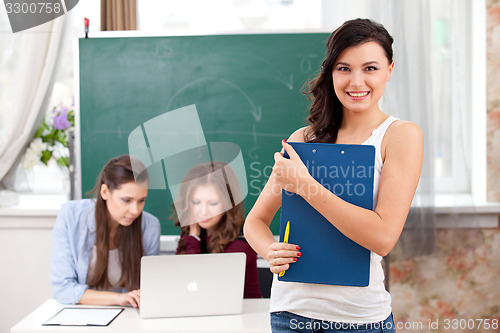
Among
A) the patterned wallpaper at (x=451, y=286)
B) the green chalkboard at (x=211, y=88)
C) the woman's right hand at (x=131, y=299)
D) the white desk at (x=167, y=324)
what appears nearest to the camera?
the white desk at (x=167, y=324)

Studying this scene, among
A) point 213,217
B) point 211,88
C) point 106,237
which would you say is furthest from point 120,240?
point 211,88

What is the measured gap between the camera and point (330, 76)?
1.07m

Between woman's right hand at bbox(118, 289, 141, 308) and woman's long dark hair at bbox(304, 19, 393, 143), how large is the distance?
91cm

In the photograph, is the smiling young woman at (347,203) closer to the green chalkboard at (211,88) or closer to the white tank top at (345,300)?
the white tank top at (345,300)

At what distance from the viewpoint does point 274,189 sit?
108cm

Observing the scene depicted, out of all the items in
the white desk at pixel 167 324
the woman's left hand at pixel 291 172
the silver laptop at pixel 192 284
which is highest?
the woman's left hand at pixel 291 172

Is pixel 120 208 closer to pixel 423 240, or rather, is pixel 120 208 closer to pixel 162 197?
pixel 162 197

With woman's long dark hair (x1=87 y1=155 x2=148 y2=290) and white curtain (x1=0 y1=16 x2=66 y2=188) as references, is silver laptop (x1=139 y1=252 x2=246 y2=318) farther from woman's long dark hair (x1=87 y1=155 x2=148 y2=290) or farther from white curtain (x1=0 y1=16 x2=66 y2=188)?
white curtain (x1=0 y1=16 x2=66 y2=188)

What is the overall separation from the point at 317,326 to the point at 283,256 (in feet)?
0.52

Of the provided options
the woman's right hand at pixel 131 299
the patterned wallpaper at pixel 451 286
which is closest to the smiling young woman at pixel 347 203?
the woman's right hand at pixel 131 299

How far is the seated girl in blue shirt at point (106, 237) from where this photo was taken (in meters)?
1.94

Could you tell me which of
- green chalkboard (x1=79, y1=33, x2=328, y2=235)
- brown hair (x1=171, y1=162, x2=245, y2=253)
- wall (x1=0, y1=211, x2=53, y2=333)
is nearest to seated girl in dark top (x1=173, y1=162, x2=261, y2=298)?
brown hair (x1=171, y1=162, x2=245, y2=253)

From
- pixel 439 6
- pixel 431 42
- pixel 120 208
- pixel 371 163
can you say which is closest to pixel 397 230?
pixel 371 163

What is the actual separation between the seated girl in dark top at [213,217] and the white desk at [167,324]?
0.34 meters
